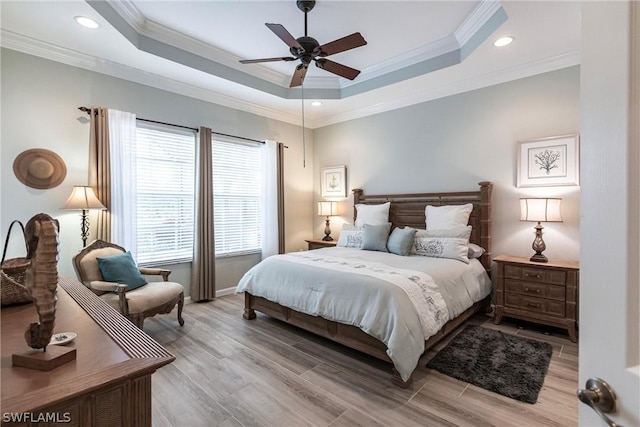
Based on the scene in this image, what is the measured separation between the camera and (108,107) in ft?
Answer: 11.5

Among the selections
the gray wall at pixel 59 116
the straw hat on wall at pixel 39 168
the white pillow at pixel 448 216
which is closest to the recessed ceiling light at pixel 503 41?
the white pillow at pixel 448 216

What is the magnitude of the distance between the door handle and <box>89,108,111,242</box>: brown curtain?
13.2ft

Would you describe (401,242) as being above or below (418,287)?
above

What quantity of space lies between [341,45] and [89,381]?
8.78 feet

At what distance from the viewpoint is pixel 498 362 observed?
2551 mm

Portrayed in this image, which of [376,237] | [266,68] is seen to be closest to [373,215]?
[376,237]

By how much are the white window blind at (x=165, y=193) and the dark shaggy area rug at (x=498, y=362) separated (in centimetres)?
340

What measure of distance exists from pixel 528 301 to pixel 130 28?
492 centimetres

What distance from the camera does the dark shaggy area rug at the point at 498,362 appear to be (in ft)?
7.31

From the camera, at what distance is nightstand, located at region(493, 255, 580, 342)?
9.63ft

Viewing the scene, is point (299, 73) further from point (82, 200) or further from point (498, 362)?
point (498, 362)

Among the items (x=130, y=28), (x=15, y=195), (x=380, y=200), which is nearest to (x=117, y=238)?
(x=15, y=195)

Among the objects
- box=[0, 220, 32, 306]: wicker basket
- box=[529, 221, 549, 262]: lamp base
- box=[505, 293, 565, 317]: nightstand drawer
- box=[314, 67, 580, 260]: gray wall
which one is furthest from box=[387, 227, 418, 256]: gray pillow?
box=[0, 220, 32, 306]: wicker basket

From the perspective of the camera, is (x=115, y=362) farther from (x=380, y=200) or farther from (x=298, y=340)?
(x=380, y=200)
